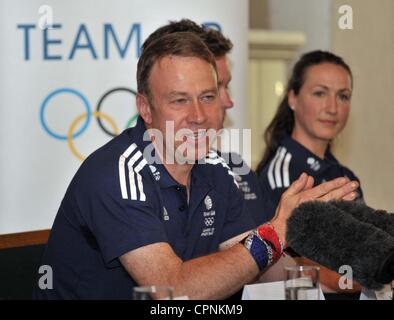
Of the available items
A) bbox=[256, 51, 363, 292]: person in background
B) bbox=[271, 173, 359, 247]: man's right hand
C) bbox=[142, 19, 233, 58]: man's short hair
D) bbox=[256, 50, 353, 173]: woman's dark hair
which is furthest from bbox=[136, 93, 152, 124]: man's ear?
bbox=[256, 50, 353, 173]: woman's dark hair

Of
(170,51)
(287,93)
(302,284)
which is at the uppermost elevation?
(170,51)

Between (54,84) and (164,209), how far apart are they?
1355mm

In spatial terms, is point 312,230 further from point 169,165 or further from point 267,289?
point 169,165

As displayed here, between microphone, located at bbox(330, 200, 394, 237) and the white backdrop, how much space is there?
1923mm

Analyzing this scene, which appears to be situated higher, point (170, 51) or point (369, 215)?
point (170, 51)

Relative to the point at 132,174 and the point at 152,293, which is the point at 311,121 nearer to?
the point at 132,174

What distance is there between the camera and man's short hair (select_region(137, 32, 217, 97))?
2.16m

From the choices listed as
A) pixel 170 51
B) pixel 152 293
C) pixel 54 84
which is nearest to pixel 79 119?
pixel 54 84

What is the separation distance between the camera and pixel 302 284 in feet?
5.15

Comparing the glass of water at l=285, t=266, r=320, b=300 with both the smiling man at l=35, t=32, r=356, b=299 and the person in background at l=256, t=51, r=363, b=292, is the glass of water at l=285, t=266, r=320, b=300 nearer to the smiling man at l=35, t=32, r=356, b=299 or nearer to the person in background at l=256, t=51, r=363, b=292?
the smiling man at l=35, t=32, r=356, b=299
